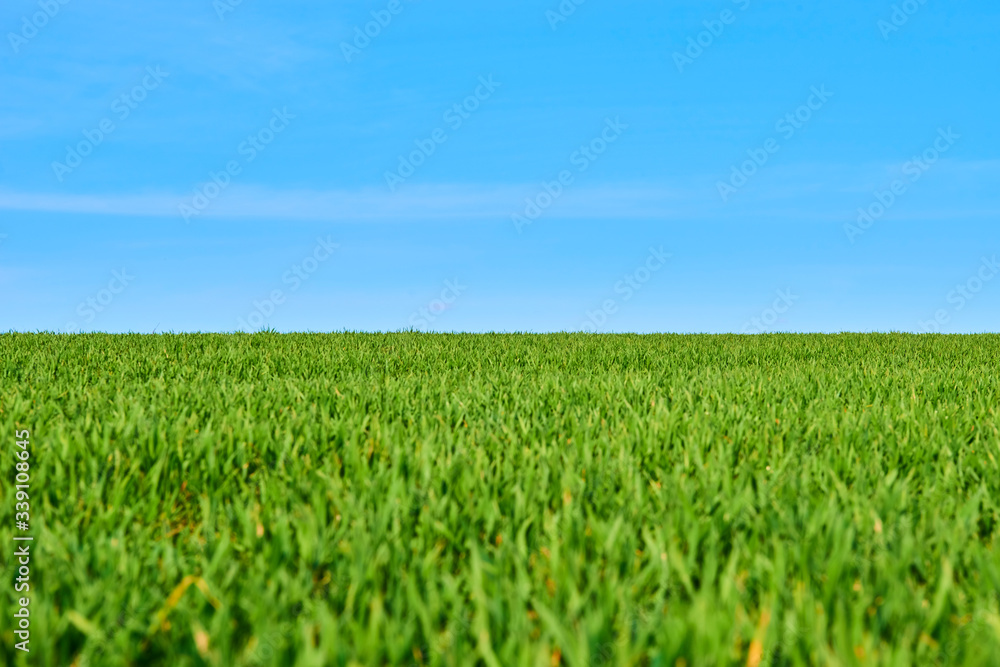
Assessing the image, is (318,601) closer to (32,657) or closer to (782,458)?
(32,657)

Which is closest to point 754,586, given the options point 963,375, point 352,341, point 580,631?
point 580,631

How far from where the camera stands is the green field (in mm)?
1579

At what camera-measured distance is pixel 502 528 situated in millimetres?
2354

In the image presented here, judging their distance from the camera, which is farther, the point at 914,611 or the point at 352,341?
the point at 352,341

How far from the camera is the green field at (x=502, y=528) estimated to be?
62.2 inches

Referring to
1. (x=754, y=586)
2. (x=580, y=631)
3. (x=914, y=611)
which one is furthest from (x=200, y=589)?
(x=914, y=611)

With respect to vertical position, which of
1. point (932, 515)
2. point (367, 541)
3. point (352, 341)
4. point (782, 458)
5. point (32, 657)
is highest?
point (352, 341)

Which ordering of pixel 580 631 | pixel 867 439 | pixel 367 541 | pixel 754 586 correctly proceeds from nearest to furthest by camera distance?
pixel 580 631, pixel 754 586, pixel 367 541, pixel 867 439

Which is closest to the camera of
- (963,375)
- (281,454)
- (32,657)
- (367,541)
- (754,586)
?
(32,657)

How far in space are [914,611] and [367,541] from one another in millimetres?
1374

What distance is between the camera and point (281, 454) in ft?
10.6

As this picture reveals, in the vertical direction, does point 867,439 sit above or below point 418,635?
above

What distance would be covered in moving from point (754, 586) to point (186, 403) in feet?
12.6

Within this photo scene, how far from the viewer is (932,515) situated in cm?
244
